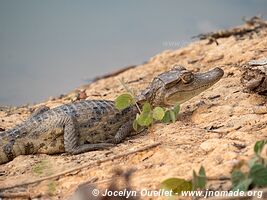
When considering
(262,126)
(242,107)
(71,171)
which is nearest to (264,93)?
(242,107)

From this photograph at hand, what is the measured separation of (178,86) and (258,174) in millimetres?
2318

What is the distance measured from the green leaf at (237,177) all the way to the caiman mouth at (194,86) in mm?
2219

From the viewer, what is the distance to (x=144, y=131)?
13.8 feet

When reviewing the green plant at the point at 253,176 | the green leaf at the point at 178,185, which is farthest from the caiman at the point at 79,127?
the green plant at the point at 253,176

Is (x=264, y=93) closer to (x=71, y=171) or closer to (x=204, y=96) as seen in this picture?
(x=204, y=96)

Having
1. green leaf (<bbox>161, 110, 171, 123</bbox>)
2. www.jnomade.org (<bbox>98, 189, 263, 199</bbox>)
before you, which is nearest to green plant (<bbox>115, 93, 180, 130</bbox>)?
green leaf (<bbox>161, 110, 171, 123</bbox>)

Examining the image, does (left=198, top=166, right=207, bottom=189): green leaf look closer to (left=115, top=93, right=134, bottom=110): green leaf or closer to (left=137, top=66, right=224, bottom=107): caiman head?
(left=115, top=93, right=134, bottom=110): green leaf

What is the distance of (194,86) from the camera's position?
4434mm

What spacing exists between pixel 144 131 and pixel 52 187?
1.63 meters

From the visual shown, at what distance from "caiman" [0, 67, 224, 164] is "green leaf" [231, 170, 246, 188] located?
5.75 ft

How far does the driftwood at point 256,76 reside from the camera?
12.2 ft

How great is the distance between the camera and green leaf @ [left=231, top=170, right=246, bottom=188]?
222 centimetres

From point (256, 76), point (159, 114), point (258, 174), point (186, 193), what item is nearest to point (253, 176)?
point (258, 174)

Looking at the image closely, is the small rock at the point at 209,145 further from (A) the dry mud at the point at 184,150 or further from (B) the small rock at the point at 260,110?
(B) the small rock at the point at 260,110
